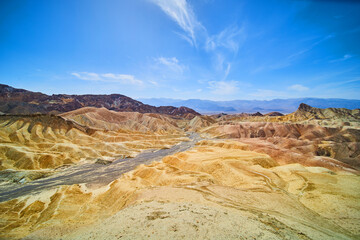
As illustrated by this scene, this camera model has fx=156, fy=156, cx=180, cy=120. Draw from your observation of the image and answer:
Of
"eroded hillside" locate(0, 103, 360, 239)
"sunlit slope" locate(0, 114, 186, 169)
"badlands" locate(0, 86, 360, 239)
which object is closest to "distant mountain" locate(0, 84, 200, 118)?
"sunlit slope" locate(0, 114, 186, 169)

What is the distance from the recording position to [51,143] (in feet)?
157

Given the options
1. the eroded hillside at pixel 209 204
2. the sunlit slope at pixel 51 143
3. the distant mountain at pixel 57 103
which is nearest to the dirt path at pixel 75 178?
the eroded hillside at pixel 209 204

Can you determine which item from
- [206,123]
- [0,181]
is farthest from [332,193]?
[206,123]

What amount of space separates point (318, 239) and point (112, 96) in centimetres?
21124

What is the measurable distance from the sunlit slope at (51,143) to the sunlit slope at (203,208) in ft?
61.4

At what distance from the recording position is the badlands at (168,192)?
433 inches

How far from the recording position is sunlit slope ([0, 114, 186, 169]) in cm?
3697

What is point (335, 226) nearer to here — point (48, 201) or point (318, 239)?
point (318, 239)

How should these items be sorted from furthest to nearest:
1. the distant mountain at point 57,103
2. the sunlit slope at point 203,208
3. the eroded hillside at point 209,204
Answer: the distant mountain at point 57,103, the eroded hillside at point 209,204, the sunlit slope at point 203,208

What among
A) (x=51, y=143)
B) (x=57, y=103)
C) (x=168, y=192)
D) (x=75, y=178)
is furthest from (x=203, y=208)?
(x=57, y=103)

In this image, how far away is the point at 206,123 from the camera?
127125 mm

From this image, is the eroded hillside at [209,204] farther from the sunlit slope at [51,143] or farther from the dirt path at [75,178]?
the sunlit slope at [51,143]

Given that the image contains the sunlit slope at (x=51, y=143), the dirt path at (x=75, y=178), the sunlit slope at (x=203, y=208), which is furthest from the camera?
the sunlit slope at (x=51, y=143)

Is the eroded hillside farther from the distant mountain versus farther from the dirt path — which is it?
the distant mountain
